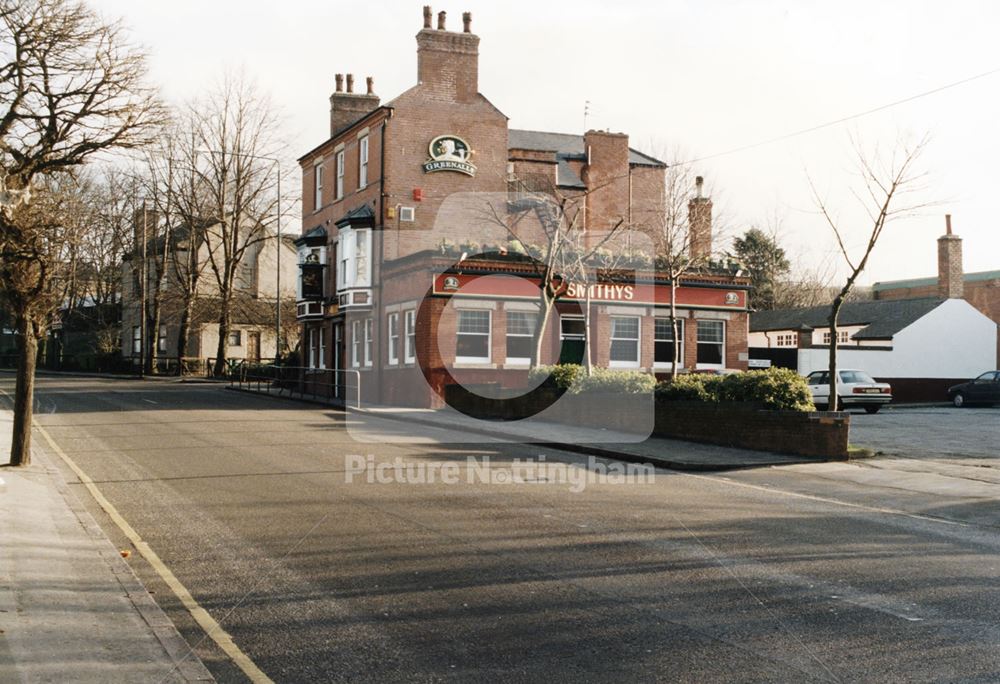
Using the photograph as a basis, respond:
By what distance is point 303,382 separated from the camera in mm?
37406

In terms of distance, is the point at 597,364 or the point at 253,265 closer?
the point at 597,364

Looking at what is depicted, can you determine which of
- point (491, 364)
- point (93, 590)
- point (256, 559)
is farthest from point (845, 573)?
point (491, 364)

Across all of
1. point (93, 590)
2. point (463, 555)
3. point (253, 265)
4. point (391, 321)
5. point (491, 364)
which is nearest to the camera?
point (93, 590)

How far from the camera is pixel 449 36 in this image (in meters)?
38.2

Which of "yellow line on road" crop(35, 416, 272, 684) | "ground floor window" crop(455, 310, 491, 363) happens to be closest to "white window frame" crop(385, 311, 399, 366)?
"ground floor window" crop(455, 310, 491, 363)

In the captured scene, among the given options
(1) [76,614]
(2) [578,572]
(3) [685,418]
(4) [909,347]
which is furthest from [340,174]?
(1) [76,614]

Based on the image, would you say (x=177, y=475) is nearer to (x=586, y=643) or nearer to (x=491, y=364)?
(x=586, y=643)

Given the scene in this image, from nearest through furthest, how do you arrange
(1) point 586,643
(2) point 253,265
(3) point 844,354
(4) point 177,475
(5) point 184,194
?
(1) point 586,643, (4) point 177,475, (3) point 844,354, (5) point 184,194, (2) point 253,265

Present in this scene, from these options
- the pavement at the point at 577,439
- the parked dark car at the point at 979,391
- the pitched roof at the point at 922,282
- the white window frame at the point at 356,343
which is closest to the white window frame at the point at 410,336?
the pavement at the point at 577,439

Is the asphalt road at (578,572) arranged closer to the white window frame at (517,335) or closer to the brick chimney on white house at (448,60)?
the white window frame at (517,335)

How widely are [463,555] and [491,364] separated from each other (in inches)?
946

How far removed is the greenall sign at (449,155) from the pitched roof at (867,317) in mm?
18508

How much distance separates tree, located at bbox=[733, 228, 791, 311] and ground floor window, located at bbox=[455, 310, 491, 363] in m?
43.7

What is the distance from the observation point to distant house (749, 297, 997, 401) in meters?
42.4
